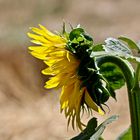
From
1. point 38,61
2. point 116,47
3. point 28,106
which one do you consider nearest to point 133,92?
point 116,47

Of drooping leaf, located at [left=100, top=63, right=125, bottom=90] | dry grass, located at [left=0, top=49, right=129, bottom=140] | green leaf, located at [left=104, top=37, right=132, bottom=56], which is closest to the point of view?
green leaf, located at [left=104, top=37, right=132, bottom=56]

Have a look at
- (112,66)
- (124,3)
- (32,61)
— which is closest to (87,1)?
(124,3)

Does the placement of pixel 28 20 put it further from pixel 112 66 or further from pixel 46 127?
pixel 112 66

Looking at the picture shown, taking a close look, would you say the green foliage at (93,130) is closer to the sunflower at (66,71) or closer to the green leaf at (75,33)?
the sunflower at (66,71)

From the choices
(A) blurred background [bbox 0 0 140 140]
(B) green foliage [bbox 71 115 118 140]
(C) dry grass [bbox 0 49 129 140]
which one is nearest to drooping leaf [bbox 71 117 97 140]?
(B) green foliage [bbox 71 115 118 140]

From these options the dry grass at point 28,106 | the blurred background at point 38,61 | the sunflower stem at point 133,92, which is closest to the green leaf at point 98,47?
the sunflower stem at point 133,92

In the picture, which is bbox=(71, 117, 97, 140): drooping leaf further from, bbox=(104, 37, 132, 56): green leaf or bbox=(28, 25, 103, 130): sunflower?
bbox=(104, 37, 132, 56): green leaf
